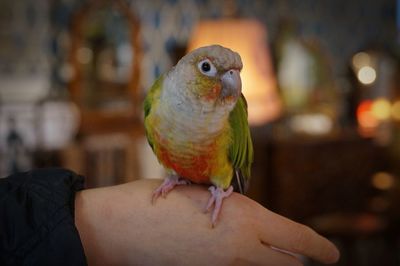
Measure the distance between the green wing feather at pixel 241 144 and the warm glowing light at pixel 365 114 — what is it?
6.42ft

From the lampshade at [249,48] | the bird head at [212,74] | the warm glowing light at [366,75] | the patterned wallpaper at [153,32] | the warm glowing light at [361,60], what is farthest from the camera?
the warm glowing light at [361,60]

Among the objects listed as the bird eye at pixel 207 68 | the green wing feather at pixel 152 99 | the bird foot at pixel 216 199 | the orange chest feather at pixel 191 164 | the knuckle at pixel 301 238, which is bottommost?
the knuckle at pixel 301 238

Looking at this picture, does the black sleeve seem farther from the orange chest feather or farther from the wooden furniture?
the wooden furniture

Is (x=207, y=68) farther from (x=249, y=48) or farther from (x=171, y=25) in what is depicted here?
(x=171, y=25)

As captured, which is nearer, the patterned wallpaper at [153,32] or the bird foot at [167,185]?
→ the bird foot at [167,185]

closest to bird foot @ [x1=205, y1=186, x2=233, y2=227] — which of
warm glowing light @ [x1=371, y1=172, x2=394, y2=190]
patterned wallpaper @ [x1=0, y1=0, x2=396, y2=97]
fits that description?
patterned wallpaper @ [x1=0, y1=0, x2=396, y2=97]

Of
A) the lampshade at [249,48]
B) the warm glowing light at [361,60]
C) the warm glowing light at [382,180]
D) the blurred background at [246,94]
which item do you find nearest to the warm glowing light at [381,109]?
the blurred background at [246,94]

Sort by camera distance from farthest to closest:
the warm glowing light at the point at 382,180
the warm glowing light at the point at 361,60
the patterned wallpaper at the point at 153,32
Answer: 1. the warm glowing light at the point at 361,60
2. the warm glowing light at the point at 382,180
3. the patterned wallpaper at the point at 153,32

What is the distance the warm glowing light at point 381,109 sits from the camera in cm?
222

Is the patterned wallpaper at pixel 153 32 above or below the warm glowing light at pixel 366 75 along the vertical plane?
above

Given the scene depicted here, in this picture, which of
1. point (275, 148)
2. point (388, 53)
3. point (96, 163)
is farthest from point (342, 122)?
point (96, 163)

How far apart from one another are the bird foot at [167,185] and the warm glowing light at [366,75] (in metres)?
2.09

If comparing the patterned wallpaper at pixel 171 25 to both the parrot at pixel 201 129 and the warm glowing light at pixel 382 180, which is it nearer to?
the warm glowing light at pixel 382 180

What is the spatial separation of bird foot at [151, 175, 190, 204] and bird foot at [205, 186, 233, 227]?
Result: 0.03 metres
